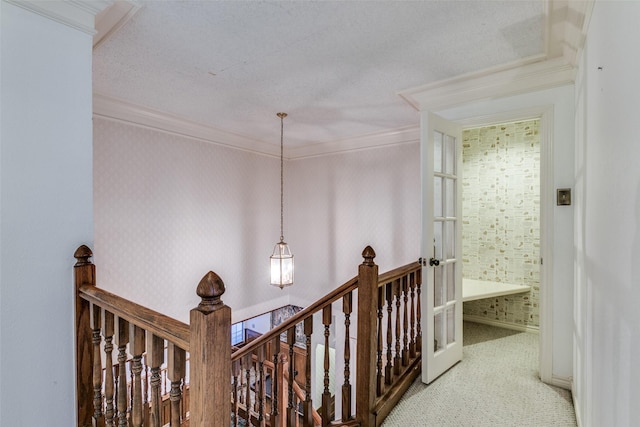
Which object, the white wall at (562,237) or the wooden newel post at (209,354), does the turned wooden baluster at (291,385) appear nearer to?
the wooden newel post at (209,354)

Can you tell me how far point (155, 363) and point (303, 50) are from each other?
1832 mm

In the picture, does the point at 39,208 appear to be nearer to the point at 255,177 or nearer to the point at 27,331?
the point at 27,331

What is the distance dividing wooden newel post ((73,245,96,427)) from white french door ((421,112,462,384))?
2.00 m

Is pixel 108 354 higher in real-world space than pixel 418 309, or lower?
higher

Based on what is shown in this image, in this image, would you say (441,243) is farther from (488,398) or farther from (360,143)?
(360,143)

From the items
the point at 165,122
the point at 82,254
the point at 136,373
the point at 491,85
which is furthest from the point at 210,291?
the point at 165,122

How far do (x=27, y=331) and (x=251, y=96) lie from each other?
2.16 metres

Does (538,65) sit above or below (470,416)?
above

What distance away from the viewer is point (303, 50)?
1.95 metres

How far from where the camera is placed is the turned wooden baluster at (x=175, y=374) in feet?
3.40


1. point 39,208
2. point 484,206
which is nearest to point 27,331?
point 39,208

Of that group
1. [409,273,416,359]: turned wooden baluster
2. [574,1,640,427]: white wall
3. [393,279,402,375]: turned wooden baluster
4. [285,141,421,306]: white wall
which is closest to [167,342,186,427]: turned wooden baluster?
[574,1,640,427]: white wall

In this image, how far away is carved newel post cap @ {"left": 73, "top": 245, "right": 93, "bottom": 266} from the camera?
1.42 m

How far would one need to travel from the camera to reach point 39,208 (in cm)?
136
